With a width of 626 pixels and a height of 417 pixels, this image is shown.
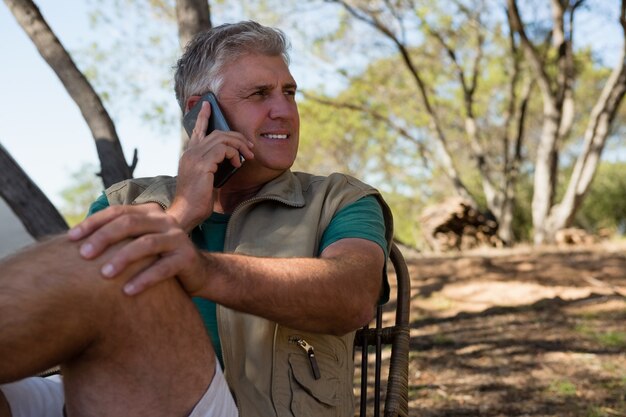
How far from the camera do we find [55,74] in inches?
153

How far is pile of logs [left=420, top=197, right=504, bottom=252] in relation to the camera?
1179cm

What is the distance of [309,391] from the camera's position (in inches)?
79.7

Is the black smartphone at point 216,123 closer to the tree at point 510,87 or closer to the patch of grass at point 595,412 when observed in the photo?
the patch of grass at point 595,412

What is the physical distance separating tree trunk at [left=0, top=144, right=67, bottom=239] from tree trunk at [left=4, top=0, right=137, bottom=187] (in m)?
0.28

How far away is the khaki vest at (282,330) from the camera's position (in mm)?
2016

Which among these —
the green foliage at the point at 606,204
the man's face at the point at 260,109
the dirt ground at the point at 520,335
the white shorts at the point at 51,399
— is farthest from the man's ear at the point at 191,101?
the green foliage at the point at 606,204

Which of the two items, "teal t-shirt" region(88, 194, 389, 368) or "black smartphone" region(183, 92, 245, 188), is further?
"black smartphone" region(183, 92, 245, 188)

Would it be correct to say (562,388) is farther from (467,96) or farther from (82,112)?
(467,96)

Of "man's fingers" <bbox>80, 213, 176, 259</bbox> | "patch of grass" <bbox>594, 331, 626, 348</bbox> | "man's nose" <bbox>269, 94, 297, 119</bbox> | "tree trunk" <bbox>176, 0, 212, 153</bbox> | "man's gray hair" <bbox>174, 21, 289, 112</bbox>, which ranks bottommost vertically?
"patch of grass" <bbox>594, 331, 626, 348</bbox>

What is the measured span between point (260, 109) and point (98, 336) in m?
1.22

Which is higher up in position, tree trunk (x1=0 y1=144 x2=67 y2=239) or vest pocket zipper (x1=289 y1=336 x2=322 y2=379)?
tree trunk (x1=0 y1=144 x2=67 y2=239)

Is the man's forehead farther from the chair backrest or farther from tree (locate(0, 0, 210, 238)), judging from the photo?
tree (locate(0, 0, 210, 238))

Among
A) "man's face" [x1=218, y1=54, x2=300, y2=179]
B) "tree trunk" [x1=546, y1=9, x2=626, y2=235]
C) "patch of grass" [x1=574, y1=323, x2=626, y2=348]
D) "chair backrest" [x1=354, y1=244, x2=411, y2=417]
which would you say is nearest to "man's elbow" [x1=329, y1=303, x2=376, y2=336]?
"chair backrest" [x1=354, y1=244, x2=411, y2=417]

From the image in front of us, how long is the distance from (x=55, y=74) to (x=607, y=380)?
10.7ft
